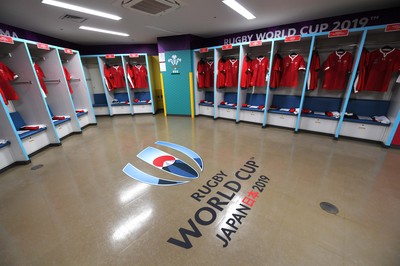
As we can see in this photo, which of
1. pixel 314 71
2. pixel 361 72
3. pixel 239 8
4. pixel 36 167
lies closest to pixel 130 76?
pixel 36 167

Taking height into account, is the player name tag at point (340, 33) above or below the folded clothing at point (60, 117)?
above

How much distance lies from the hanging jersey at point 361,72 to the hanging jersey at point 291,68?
1006mm

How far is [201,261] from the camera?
1397 mm

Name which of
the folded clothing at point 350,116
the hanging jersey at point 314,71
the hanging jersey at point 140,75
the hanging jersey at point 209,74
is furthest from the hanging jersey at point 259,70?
the hanging jersey at point 140,75

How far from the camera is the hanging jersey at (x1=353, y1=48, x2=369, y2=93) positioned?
11.0 feet

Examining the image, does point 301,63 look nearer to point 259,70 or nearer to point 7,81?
point 259,70

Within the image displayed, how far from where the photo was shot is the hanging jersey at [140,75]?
6.34m

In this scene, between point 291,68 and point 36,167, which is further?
point 291,68

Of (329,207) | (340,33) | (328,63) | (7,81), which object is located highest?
(340,33)

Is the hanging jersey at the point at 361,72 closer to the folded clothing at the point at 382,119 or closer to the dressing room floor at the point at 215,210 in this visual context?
the folded clothing at the point at 382,119

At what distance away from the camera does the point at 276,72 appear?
433cm

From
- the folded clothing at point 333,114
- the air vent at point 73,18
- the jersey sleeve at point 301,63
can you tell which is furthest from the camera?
the jersey sleeve at point 301,63

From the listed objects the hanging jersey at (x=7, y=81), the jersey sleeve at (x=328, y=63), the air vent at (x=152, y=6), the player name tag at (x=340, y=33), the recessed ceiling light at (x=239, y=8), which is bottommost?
the hanging jersey at (x=7, y=81)

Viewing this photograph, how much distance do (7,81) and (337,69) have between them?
6.79m
